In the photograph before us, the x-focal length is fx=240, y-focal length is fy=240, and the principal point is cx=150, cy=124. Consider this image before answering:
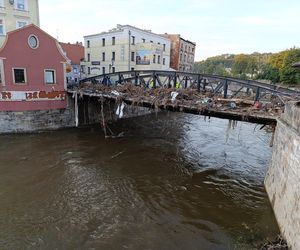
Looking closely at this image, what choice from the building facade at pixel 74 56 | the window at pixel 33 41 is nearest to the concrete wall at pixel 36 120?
the window at pixel 33 41

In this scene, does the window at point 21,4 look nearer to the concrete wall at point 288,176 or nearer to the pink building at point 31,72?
the pink building at point 31,72

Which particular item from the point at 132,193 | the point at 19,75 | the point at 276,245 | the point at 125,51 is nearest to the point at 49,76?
the point at 19,75

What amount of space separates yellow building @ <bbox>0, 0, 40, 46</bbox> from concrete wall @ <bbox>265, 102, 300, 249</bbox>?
21129 millimetres

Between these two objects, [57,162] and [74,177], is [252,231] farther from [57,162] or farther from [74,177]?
[57,162]

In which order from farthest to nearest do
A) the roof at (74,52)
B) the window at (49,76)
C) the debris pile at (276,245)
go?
the roof at (74,52) < the window at (49,76) < the debris pile at (276,245)

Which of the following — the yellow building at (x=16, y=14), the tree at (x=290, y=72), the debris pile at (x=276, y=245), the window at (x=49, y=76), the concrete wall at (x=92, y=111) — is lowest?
the debris pile at (x=276, y=245)

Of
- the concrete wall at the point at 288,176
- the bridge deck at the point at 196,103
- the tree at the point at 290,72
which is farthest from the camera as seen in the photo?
the tree at the point at 290,72

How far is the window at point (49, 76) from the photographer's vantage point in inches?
755

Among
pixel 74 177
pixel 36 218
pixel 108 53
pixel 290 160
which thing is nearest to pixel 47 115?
pixel 74 177

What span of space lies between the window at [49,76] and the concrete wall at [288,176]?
16913 mm

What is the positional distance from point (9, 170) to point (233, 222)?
36.1ft

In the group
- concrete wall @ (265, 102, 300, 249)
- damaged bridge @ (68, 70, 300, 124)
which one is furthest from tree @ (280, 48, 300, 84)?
concrete wall @ (265, 102, 300, 249)

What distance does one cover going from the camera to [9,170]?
12.4 meters

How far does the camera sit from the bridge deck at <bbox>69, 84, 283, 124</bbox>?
35.0 ft
